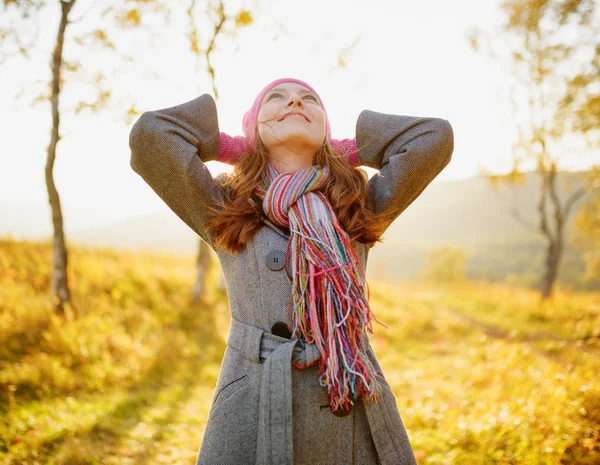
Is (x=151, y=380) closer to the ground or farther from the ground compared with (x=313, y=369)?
farther from the ground

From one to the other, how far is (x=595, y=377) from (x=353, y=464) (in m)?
2.55

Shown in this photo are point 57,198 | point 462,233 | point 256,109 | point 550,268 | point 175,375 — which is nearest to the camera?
point 256,109

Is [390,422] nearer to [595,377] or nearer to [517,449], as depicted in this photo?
[517,449]

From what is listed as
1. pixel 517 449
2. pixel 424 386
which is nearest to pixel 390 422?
pixel 517 449

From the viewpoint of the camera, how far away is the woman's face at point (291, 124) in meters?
1.73

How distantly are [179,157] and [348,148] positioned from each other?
2.61 ft

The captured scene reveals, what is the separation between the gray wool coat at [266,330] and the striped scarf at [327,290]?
6 centimetres

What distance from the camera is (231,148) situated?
1831mm

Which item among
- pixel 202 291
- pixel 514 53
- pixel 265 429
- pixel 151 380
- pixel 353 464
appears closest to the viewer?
pixel 265 429

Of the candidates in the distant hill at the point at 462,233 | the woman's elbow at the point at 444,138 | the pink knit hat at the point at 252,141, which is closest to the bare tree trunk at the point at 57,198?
the pink knit hat at the point at 252,141

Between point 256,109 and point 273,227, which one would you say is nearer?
point 273,227

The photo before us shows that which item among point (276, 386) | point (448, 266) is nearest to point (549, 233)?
point (276, 386)

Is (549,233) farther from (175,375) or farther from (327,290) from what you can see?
(327,290)

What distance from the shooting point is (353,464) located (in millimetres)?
1489
